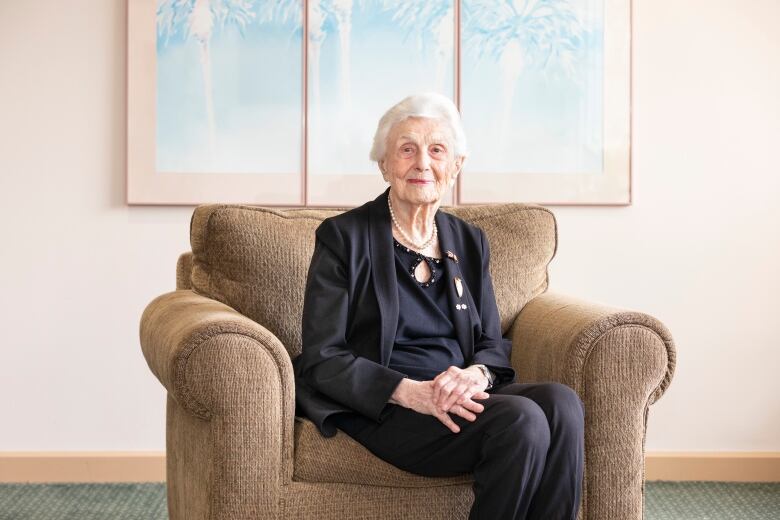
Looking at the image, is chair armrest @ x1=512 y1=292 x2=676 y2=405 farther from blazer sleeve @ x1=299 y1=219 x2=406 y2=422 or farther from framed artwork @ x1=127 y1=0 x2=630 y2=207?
framed artwork @ x1=127 y1=0 x2=630 y2=207

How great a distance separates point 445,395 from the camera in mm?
1938

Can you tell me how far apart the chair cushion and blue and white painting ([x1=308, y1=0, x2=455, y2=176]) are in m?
0.80

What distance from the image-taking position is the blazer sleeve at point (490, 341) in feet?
7.16

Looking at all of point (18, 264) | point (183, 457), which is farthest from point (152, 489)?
point (183, 457)

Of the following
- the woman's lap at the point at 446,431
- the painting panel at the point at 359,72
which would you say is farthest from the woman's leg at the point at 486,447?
the painting panel at the point at 359,72

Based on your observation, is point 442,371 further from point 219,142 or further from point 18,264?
point 18,264

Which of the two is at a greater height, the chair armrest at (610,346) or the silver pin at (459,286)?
the silver pin at (459,286)

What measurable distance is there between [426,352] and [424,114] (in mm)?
572

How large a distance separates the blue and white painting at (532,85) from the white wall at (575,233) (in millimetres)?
170

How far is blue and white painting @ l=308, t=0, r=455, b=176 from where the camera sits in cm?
336

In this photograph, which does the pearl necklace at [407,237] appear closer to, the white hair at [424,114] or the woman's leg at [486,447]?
the white hair at [424,114]

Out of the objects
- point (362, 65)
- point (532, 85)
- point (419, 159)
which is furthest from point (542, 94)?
point (419, 159)

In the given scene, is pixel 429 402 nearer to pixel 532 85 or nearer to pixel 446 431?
pixel 446 431

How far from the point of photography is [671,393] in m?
3.47
